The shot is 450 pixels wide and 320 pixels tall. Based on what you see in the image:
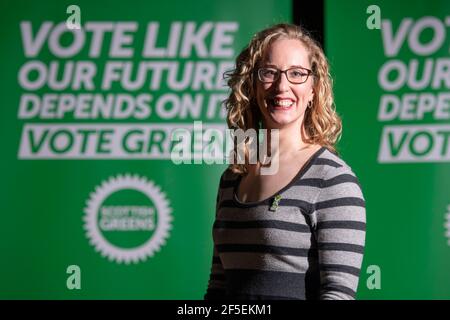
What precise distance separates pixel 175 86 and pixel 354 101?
82cm

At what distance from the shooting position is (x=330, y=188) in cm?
140

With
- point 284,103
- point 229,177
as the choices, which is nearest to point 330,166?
point 284,103

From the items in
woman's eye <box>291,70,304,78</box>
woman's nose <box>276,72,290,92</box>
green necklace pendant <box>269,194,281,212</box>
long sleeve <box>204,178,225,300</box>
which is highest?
woman's eye <box>291,70,304,78</box>

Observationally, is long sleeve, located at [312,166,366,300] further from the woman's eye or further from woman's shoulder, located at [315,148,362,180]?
the woman's eye

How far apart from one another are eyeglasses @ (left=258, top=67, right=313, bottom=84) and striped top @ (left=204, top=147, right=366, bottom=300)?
176 millimetres

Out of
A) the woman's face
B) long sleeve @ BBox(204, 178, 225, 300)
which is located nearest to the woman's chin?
the woman's face

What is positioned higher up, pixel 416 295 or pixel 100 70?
pixel 100 70

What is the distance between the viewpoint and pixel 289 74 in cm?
155

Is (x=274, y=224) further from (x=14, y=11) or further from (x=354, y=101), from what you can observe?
(x=14, y=11)

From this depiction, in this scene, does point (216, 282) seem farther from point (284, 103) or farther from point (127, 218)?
point (127, 218)

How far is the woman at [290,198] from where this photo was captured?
138cm

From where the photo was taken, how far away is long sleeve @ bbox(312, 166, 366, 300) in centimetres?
136

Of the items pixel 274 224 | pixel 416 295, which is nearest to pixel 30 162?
pixel 416 295
